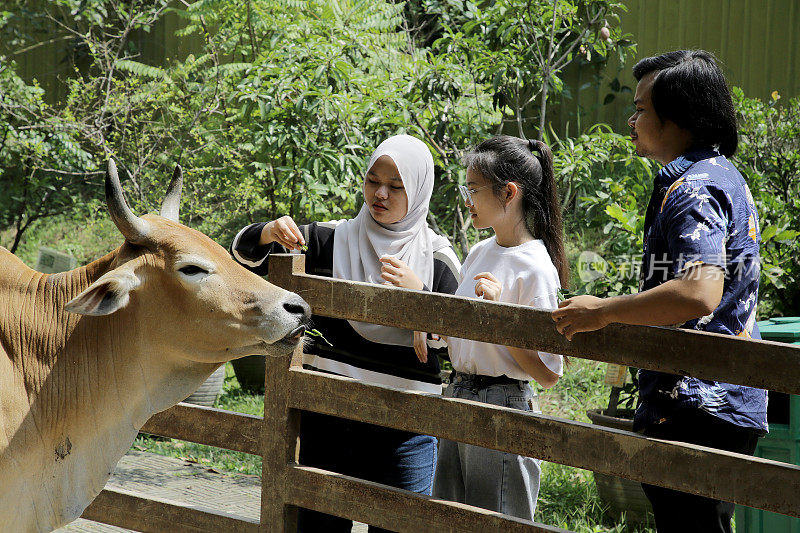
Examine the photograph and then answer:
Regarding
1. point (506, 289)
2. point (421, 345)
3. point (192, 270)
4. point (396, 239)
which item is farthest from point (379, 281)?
point (192, 270)

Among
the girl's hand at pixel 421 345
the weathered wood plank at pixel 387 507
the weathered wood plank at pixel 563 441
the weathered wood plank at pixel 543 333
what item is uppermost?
the weathered wood plank at pixel 543 333

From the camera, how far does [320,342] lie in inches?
129

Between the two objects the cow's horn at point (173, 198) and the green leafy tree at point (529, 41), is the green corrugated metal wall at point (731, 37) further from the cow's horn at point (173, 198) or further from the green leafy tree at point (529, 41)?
the cow's horn at point (173, 198)

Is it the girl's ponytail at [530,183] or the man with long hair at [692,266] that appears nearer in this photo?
the man with long hair at [692,266]

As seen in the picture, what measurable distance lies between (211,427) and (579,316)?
66.1 inches

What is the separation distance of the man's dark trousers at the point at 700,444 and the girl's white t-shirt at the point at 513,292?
489 mm

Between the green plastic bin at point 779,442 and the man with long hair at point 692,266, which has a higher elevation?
the man with long hair at point 692,266

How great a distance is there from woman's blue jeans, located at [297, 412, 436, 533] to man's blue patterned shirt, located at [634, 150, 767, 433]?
95 centimetres

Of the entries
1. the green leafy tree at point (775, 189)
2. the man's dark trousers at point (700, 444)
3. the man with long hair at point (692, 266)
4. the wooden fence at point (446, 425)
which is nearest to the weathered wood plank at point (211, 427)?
the wooden fence at point (446, 425)

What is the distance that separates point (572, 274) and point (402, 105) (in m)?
3.32

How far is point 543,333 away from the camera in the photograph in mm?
2682

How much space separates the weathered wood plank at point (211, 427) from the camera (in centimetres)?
335

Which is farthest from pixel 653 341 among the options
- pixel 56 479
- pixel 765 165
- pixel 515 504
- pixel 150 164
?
pixel 150 164

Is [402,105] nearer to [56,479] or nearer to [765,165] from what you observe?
[765,165]
